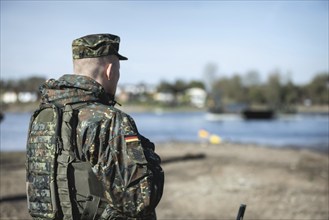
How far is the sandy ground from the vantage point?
336 inches

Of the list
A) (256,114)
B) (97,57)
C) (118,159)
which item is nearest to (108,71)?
(97,57)

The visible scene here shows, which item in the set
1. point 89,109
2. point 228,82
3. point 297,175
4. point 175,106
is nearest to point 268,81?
point 228,82

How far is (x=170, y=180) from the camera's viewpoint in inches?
452

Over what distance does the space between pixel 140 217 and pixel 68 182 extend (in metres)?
0.51

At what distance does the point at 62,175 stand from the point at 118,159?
411mm

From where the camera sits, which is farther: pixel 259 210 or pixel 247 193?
pixel 247 193

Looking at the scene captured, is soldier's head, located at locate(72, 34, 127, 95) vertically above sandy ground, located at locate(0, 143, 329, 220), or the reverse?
soldier's head, located at locate(72, 34, 127, 95)

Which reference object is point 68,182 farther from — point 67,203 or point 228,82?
point 228,82

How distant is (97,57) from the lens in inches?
124

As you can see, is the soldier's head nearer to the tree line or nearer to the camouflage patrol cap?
the camouflage patrol cap

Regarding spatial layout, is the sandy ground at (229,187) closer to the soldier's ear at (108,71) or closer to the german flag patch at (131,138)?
the soldier's ear at (108,71)

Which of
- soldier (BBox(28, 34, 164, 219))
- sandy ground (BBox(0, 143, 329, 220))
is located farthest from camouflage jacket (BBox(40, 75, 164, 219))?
sandy ground (BBox(0, 143, 329, 220))

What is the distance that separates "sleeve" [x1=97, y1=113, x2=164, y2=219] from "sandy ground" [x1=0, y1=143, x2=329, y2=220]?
16.3 ft

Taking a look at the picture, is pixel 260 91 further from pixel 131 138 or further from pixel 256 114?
pixel 131 138
